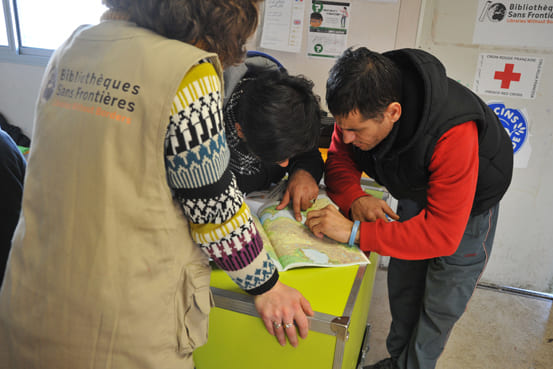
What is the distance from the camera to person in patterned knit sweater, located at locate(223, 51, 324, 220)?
1035mm

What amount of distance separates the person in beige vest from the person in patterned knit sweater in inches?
13.9

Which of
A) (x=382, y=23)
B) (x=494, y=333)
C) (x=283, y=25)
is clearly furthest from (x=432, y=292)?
(x=283, y=25)

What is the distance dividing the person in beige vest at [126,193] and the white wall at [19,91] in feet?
8.94

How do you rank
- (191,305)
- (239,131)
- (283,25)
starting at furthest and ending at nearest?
(283,25) < (239,131) < (191,305)

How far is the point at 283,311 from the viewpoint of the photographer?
0.81 meters

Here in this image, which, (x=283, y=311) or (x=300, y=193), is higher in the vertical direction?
(x=300, y=193)

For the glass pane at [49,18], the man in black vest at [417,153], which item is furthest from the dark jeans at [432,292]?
the glass pane at [49,18]

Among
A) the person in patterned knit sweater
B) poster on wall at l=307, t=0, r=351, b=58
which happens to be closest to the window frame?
poster on wall at l=307, t=0, r=351, b=58

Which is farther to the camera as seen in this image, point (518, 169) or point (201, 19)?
point (518, 169)

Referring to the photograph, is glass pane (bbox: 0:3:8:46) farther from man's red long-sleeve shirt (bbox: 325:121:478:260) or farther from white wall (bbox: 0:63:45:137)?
man's red long-sleeve shirt (bbox: 325:121:478:260)

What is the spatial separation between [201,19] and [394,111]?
0.61 m

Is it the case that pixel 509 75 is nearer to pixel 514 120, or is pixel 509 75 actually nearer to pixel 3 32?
pixel 514 120

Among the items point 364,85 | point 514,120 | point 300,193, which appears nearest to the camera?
point 364,85

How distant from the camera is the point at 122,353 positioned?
657 millimetres
